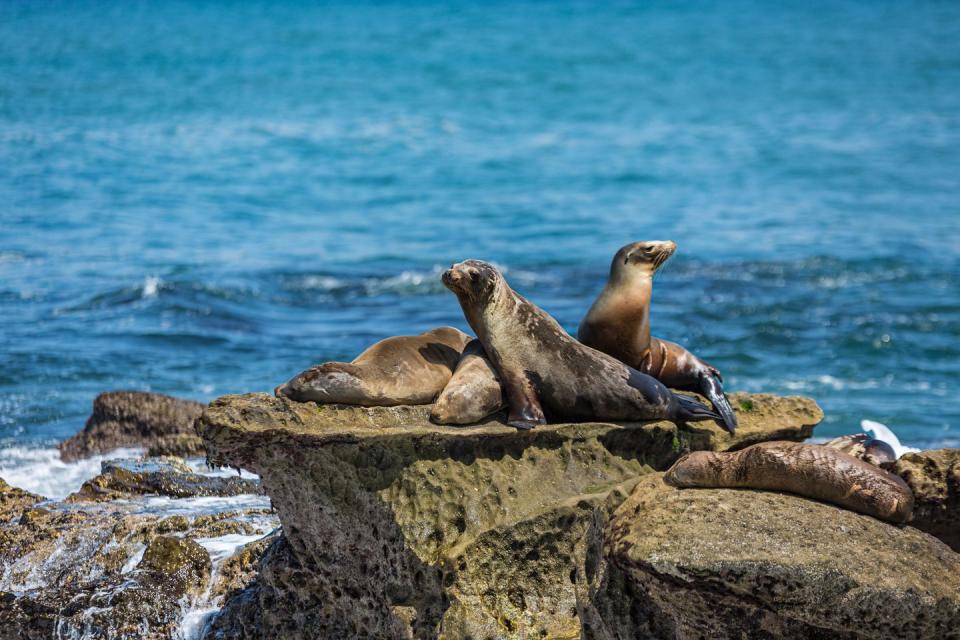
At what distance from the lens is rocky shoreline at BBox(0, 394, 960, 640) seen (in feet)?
16.3

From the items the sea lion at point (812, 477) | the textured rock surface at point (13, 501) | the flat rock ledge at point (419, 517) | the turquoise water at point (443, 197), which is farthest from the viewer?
the turquoise water at point (443, 197)

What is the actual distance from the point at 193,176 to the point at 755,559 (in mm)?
23469

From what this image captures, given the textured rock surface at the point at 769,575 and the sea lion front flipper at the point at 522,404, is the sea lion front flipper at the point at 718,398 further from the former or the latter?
the textured rock surface at the point at 769,575

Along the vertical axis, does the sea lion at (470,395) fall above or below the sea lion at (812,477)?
above

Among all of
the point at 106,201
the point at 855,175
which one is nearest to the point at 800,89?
the point at 855,175

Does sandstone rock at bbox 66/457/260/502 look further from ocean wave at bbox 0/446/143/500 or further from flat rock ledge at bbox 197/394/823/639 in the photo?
flat rock ledge at bbox 197/394/823/639

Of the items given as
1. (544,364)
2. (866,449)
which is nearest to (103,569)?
(544,364)

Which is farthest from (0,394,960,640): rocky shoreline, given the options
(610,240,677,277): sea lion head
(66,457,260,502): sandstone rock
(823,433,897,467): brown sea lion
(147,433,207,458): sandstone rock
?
(147,433,207,458): sandstone rock

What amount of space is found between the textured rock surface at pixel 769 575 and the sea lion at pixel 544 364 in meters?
0.91

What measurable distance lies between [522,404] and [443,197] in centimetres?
2034

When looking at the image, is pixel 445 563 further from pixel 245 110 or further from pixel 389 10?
pixel 389 10

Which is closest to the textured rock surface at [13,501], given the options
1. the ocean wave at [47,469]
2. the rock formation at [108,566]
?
the rock formation at [108,566]

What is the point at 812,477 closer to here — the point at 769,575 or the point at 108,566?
the point at 769,575

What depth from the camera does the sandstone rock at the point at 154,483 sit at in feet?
26.7
